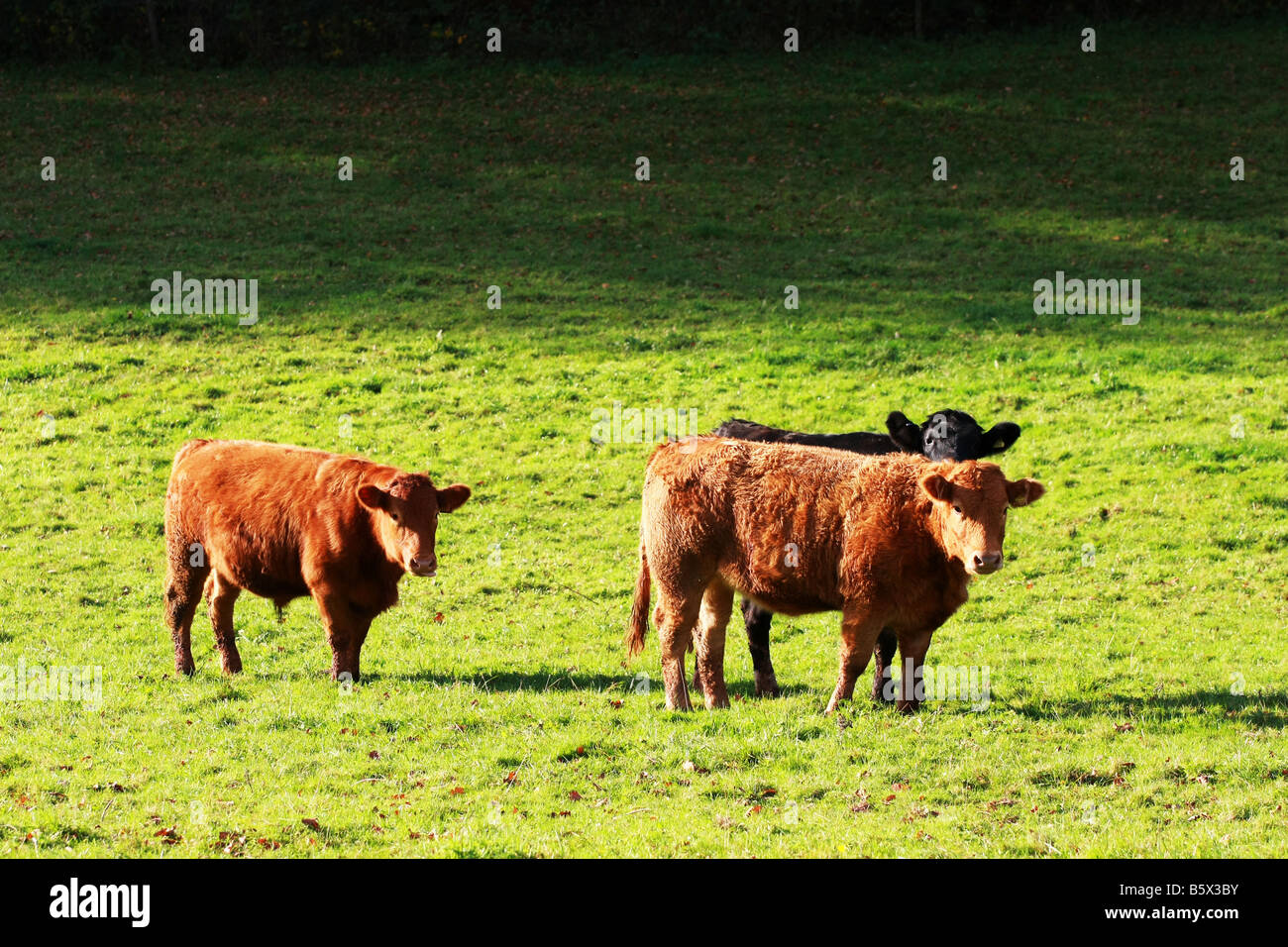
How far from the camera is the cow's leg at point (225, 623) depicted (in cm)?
1302

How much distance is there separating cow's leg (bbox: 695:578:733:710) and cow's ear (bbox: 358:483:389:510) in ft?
9.63

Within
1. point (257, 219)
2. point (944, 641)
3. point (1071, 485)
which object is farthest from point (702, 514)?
point (257, 219)

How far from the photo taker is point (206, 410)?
22.5m

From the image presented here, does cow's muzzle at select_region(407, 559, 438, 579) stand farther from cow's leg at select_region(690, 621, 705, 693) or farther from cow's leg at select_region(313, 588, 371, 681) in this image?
cow's leg at select_region(690, 621, 705, 693)

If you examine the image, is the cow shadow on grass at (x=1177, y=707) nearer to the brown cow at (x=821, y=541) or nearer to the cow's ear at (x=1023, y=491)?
the brown cow at (x=821, y=541)

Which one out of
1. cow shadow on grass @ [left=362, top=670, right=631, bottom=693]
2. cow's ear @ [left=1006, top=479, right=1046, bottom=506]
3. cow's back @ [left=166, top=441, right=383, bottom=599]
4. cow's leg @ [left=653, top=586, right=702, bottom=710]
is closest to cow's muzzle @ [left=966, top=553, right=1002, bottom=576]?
cow's ear @ [left=1006, top=479, right=1046, bottom=506]

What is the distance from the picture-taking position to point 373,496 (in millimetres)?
11922

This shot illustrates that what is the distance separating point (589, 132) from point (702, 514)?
30.1 meters

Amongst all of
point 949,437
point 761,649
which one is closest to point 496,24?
point 949,437

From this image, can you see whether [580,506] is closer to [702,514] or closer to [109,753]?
[702,514]

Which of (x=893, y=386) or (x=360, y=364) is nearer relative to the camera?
(x=893, y=386)

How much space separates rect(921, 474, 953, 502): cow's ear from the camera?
10469mm

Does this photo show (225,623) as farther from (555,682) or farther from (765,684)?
(765,684)

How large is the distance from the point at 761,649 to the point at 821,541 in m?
1.77
